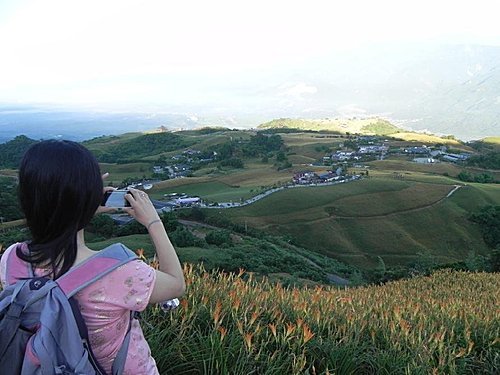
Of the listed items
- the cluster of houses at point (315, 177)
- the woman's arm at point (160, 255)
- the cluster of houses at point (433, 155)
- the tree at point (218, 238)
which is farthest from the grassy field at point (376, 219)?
the woman's arm at point (160, 255)

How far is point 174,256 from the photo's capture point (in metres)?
2.18

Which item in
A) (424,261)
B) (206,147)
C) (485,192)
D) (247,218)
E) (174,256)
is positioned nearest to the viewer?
(174,256)

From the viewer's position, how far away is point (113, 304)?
1.96 metres

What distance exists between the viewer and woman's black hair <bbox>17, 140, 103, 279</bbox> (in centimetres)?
194

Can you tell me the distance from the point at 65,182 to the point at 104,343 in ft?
2.39

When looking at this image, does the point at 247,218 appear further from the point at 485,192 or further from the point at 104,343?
the point at 104,343

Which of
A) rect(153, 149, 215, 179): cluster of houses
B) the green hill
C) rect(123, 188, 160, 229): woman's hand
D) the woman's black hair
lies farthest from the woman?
the green hill

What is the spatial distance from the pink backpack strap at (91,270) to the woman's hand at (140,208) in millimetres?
280

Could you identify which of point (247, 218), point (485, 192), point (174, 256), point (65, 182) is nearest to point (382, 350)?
point (174, 256)

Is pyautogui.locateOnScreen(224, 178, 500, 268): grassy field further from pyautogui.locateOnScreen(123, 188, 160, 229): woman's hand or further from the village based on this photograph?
pyautogui.locateOnScreen(123, 188, 160, 229): woman's hand

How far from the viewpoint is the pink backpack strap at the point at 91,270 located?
1.86m

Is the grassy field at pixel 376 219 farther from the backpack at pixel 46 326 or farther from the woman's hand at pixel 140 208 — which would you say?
the backpack at pixel 46 326

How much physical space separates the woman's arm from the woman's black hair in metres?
0.22

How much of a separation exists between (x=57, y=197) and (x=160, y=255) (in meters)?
0.53
